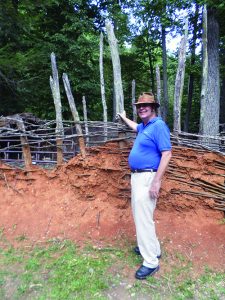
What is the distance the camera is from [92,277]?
288cm

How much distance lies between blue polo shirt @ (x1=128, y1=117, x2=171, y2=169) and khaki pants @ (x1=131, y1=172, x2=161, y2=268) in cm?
11

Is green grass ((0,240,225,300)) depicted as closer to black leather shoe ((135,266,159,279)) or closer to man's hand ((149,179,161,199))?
black leather shoe ((135,266,159,279))

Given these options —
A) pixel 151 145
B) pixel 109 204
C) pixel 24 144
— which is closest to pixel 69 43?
pixel 24 144

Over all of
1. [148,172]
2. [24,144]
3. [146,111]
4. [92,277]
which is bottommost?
[92,277]

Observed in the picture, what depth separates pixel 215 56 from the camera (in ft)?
24.6

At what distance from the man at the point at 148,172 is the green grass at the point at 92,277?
0.61 ft

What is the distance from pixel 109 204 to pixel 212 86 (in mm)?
4874

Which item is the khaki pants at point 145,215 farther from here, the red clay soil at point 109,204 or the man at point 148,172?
the red clay soil at point 109,204

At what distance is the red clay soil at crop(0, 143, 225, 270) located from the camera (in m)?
3.44

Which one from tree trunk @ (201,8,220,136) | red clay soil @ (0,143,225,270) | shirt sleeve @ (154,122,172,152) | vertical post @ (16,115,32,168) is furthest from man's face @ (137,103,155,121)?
tree trunk @ (201,8,220,136)

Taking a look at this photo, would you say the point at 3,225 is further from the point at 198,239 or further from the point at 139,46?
the point at 139,46

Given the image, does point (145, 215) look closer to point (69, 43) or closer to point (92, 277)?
point (92, 277)

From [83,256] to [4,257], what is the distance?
0.94 meters

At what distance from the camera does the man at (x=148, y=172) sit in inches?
105
